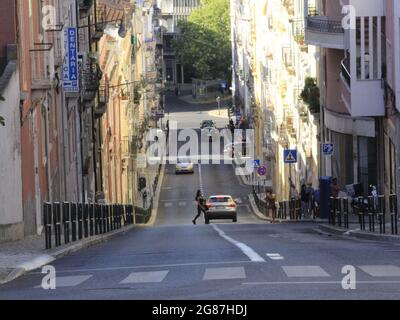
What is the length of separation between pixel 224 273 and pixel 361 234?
42.5ft

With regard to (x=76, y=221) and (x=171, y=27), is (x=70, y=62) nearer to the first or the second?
(x=76, y=221)

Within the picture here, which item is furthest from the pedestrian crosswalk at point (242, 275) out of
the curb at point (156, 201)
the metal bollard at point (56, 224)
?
the curb at point (156, 201)

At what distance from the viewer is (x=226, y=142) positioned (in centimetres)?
11862

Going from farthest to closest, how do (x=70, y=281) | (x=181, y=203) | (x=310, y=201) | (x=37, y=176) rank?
1. (x=181, y=203)
2. (x=310, y=201)
3. (x=37, y=176)
4. (x=70, y=281)

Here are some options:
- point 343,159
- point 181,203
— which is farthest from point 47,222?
point 181,203

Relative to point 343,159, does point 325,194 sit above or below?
below

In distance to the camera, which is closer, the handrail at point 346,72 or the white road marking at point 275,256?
the white road marking at point 275,256

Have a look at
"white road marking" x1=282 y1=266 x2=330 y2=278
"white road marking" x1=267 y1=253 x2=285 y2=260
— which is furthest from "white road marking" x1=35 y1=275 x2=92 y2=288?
"white road marking" x1=267 y1=253 x2=285 y2=260

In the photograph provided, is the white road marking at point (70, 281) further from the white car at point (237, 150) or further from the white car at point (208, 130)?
the white car at point (208, 130)

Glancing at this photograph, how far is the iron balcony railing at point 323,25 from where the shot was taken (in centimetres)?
4681

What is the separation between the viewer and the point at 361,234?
97.7 ft

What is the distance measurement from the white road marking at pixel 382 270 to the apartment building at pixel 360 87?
2101 cm
